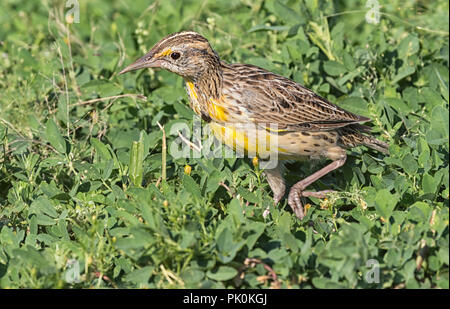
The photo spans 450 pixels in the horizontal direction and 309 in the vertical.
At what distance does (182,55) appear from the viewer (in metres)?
6.28

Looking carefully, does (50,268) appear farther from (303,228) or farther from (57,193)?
(303,228)

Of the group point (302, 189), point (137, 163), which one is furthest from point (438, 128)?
point (137, 163)

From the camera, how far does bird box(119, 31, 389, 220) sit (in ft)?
20.5

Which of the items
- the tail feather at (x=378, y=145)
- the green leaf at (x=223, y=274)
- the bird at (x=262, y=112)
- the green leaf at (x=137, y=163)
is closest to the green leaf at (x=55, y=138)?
the green leaf at (x=137, y=163)

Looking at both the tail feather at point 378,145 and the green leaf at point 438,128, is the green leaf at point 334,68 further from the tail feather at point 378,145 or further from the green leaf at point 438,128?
the green leaf at point 438,128

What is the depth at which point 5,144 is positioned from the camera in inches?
266

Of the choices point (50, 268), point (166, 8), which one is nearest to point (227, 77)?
point (50, 268)

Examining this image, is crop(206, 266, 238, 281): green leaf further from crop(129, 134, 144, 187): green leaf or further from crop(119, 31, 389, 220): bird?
crop(129, 134, 144, 187): green leaf

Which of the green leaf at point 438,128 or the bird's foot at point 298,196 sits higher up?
the green leaf at point 438,128

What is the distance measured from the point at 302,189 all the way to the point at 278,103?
75 cm

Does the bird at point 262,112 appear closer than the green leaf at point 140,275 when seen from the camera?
No

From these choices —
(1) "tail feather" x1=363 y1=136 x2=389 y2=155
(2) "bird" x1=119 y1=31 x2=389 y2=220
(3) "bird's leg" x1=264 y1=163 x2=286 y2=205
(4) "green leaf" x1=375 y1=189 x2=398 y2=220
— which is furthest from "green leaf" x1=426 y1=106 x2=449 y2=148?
(3) "bird's leg" x1=264 y1=163 x2=286 y2=205

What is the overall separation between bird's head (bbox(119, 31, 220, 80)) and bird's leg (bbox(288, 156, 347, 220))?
1247mm

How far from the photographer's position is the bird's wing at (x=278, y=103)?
6.36 meters
